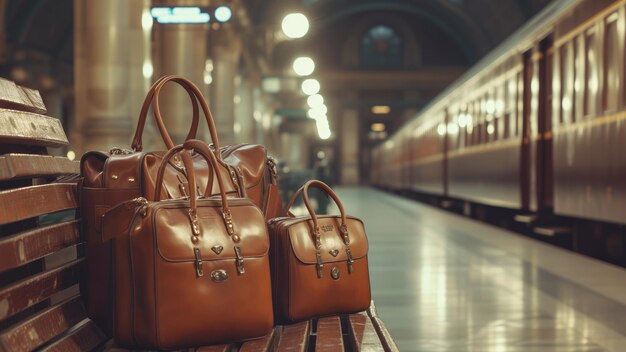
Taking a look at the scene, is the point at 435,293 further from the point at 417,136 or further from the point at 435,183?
the point at 417,136

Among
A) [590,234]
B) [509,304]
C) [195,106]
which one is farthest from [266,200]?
[590,234]

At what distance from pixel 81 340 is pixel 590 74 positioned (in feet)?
27.2

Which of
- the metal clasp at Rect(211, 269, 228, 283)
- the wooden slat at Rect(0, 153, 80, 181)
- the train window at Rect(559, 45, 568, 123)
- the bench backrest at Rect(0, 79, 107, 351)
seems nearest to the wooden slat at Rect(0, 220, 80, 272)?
the bench backrest at Rect(0, 79, 107, 351)

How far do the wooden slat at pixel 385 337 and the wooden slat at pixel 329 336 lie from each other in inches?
5.6

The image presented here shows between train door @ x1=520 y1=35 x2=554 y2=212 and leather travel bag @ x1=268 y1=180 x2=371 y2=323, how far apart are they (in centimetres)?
913

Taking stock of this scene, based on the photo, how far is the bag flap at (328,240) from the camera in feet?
11.5

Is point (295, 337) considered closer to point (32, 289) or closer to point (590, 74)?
point (32, 289)

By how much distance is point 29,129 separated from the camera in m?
2.64

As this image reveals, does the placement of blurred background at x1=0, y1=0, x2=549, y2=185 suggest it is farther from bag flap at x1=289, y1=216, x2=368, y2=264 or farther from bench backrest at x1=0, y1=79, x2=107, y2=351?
bench backrest at x1=0, y1=79, x2=107, y2=351

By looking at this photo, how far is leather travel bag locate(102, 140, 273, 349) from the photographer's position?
2.82 m

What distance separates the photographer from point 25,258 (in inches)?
97.8

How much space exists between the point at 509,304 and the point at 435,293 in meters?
0.77

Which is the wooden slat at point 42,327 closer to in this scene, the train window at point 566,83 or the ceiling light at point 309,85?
the train window at point 566,83

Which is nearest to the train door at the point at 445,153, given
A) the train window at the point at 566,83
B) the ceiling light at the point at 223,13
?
the ceiling light at the point at 223,13
